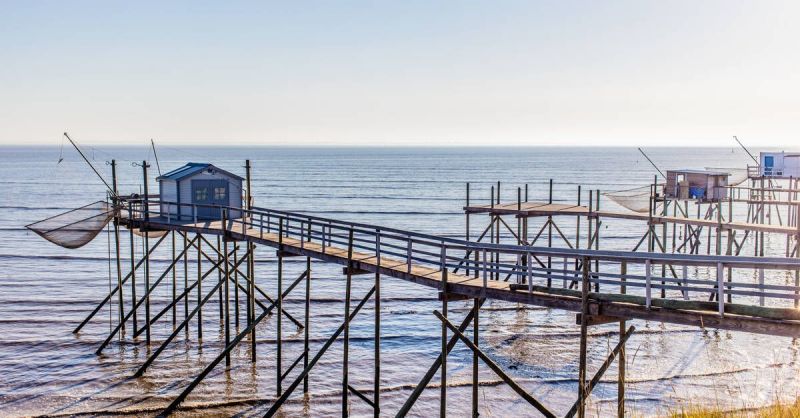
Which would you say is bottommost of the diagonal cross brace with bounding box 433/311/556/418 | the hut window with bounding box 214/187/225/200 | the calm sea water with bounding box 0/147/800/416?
the calm sea water with bounding box 0/147/800/416

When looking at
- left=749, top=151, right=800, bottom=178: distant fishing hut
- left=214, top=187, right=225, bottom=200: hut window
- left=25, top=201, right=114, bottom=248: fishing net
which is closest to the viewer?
left=25, top=201, right=114, bottom=248: fishing net

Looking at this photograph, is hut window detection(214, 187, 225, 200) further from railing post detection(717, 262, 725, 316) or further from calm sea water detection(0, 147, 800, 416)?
railing post detection(717, 262, 725, 316)

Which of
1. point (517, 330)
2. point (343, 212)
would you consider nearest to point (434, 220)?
point (343, 212)

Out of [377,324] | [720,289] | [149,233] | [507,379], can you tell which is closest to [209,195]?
[149,233]

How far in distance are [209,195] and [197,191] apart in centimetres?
43

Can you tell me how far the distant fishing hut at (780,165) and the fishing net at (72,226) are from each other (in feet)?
104

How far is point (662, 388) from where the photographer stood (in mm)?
22656

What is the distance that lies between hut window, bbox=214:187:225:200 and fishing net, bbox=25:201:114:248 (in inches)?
137

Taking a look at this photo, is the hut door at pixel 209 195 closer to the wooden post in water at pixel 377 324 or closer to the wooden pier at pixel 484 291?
the wooden pier at pixel 484 291

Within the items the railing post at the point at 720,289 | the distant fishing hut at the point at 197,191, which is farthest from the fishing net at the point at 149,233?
the railing post at the point at 720,289

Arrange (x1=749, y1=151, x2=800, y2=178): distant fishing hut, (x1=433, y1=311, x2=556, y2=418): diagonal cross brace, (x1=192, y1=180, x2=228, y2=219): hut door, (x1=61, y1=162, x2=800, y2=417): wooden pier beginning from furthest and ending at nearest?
(x1=749, y1=151, x2=800, y2=178): distant fishing hut < (x1=192, y1=180, x2=228, y2=219): hut door < (x1=433, y1=311, x2=556, y2=418): diagonal cross brace < (x1=61, y1=162, x2=800, y2=417): wooden pier

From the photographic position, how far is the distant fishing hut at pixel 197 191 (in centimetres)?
2728

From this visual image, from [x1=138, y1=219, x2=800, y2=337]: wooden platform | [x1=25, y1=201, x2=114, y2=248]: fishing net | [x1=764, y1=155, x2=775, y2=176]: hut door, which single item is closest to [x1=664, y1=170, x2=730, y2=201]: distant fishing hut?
[x1=764, y1=155, x2=775, y2=176]: hut door

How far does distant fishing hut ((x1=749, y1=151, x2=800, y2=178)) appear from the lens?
40.0 m
